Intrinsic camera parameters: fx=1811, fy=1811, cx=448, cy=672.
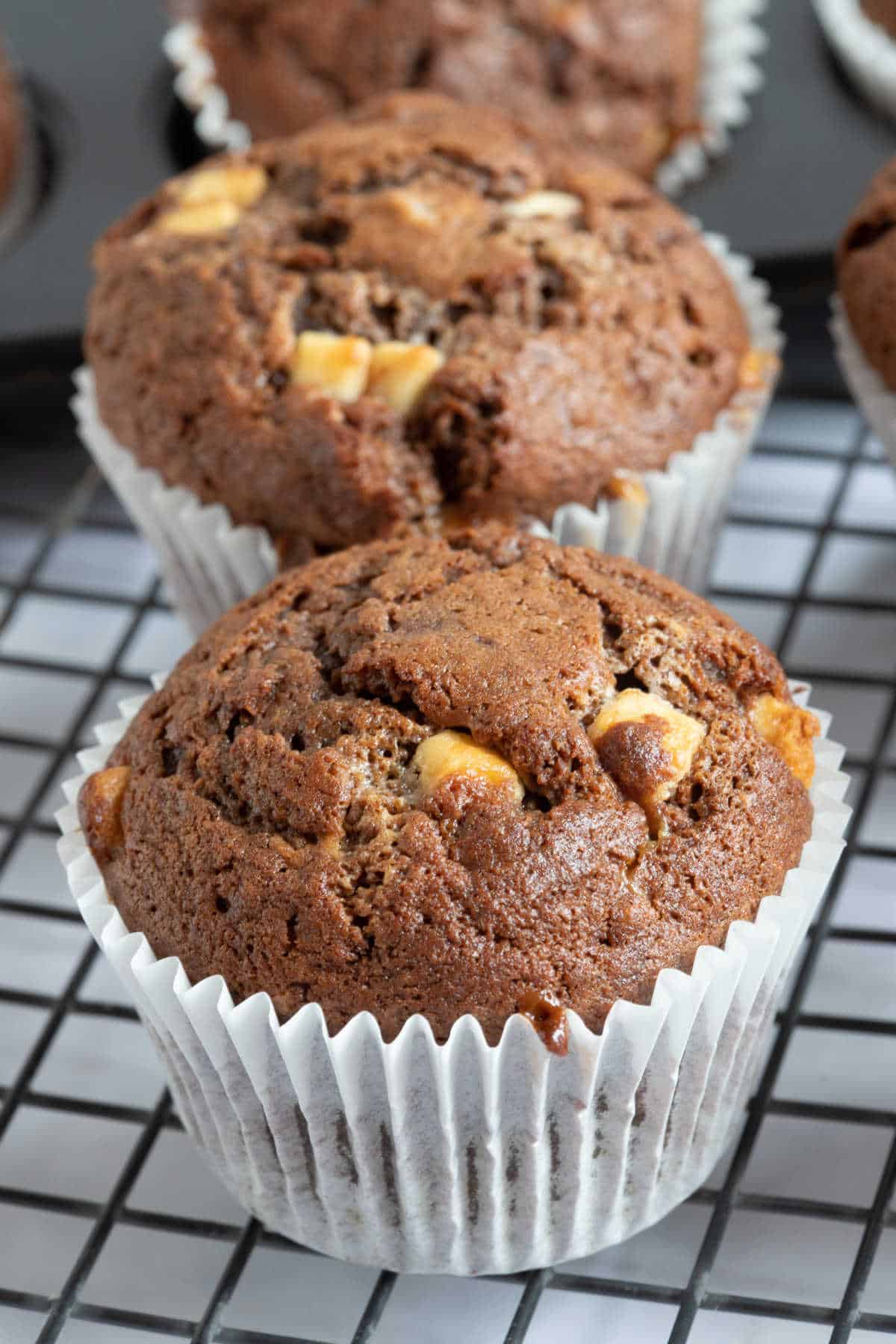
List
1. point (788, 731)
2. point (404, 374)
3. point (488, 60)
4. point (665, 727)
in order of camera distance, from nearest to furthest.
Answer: point (665, 727)
point (788, 731)
point (404, 374)
point (488, 60)

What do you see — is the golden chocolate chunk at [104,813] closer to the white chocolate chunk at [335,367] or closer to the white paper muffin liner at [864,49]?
the white chocolate chunk at [335,367]

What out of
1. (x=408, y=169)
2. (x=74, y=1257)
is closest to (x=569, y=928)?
(x=74, y=1257)

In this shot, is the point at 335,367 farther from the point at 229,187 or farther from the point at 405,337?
the point at 229,187

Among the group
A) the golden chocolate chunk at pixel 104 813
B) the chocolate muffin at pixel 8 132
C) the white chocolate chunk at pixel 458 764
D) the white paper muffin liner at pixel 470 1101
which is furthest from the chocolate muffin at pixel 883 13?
the golden chocolate chunk at pixel 104 813

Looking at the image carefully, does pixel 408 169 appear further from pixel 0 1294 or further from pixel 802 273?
pixel 0 1294

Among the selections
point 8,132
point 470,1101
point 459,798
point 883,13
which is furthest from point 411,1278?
point 883,13

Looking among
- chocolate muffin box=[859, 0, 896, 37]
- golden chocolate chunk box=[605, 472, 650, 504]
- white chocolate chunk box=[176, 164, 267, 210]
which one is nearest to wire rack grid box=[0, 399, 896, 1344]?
golden chocolate chunk box=[605, 472, 650, 504]

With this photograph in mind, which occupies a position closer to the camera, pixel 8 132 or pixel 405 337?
pixel 405 337
